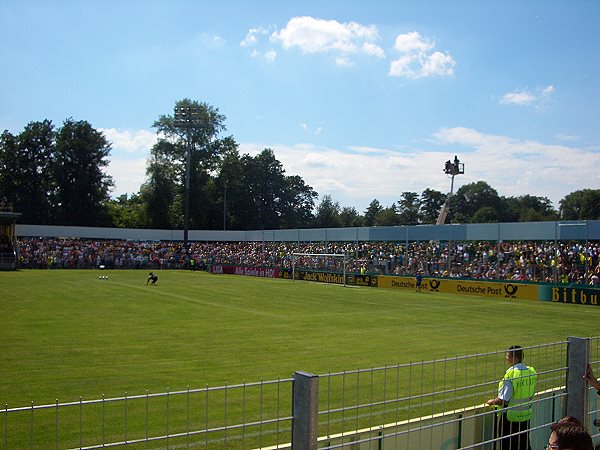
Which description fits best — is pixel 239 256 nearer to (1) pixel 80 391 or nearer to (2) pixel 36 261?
(2) pixel 36 261

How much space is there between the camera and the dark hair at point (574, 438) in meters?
3.46

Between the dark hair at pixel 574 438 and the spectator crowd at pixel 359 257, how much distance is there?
30.1m

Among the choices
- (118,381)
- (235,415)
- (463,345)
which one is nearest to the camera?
(235,415)

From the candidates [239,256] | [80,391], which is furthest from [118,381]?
[239,256]

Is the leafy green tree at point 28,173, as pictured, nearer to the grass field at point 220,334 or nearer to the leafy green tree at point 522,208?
the grass field at point 220,334

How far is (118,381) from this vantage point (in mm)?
11484

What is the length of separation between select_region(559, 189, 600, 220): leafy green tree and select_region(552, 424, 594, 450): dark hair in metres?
105

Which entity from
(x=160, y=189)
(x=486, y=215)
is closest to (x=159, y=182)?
(x=160, y=189)

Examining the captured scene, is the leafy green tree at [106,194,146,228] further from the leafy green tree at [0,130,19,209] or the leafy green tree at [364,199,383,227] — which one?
the leafy green tree at [364,199,383,227]

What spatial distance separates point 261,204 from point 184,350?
3477 inches

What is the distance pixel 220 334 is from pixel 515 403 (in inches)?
483

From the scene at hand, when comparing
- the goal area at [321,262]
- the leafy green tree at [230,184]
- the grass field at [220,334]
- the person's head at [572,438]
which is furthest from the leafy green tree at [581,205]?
the person's head at [572,438]

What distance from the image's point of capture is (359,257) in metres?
51.2

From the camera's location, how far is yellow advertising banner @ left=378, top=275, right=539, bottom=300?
33.5 m
